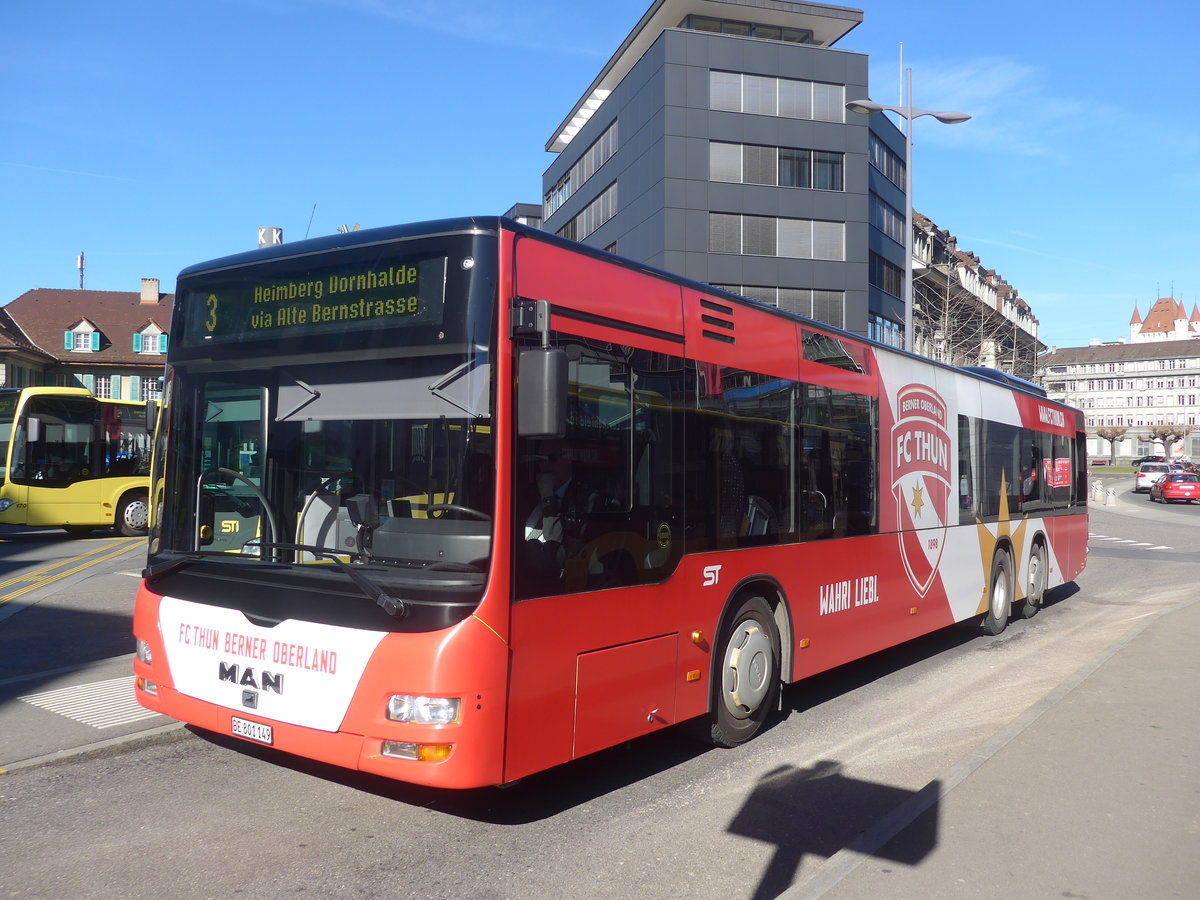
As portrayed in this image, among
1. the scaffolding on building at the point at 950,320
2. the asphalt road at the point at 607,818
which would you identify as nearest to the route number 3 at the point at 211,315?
the asphalt road at the point at 607,818

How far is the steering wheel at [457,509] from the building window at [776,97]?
4062 centimetres

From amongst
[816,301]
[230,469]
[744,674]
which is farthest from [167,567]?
[816,301]

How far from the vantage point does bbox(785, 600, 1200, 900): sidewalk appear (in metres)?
4.17

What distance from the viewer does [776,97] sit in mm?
43344

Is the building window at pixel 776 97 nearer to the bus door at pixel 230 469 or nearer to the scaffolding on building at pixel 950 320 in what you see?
the scaffolding on building at pixel 950 320

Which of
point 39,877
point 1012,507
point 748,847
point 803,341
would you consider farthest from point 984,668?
point 39,877

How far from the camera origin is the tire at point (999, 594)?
1129cm

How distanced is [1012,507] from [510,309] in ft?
29.3

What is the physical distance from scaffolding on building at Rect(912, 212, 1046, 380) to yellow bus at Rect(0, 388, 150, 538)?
88.2 ft

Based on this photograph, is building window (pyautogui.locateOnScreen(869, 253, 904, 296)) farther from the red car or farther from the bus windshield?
the bus windshield

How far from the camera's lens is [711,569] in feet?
20.1

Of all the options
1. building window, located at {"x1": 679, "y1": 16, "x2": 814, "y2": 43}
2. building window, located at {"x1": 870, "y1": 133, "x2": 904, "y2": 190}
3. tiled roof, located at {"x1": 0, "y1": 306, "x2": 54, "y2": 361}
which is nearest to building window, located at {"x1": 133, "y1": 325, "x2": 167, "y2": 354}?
tiled roof, located at {"x1": 0, "y1": 306, "x2": 54, "y2": 361}

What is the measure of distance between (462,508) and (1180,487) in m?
53.5

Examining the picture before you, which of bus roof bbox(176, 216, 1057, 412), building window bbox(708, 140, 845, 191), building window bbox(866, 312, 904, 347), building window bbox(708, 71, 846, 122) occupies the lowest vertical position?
bus roof bbox(176, 216, 1057, 412)
